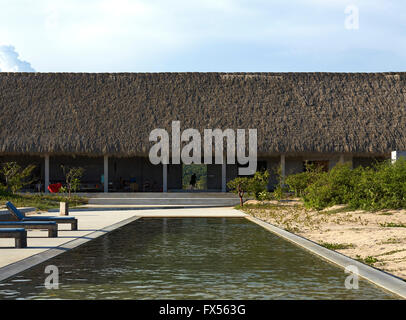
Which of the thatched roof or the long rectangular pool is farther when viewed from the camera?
the thatched roof

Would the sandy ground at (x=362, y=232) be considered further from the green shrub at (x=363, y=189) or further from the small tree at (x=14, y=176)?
the small tree at (x=14, y=176)

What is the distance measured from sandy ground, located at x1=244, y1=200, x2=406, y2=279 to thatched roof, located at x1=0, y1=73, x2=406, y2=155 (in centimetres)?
1186

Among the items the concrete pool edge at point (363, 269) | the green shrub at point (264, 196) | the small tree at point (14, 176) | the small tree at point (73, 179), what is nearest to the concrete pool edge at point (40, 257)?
the concrete pool edge at point (363, 269)

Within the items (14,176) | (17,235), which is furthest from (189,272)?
(14,176)

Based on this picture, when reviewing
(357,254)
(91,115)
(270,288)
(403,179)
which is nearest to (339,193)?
(403,179)

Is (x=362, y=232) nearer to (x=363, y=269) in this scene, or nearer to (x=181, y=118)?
(x=363, y=269)

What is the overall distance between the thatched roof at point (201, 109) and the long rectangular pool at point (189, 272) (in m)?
18.6

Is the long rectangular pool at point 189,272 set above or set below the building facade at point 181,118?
below

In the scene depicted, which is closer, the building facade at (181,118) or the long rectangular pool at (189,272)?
the long rectangular pool at (189,272)

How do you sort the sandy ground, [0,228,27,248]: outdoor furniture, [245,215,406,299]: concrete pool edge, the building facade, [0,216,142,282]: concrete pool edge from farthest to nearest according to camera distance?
the building facade → [0,228,27,248]: outdoor furniture → the sandy ground → [0,216,142,282]: concrete pool edge → [245,215,406,299]: concrete pool edge

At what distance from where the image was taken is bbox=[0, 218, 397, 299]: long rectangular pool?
20.1 ft

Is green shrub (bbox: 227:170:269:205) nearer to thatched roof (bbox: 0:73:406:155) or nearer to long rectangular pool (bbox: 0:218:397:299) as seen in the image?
thatched roof (bbox: 0:73:406:155)

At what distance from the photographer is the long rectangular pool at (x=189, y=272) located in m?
6.14

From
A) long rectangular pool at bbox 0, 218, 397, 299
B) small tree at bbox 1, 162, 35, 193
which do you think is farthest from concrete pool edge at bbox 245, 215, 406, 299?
small tree at bbox 1, 162, 35, 193
